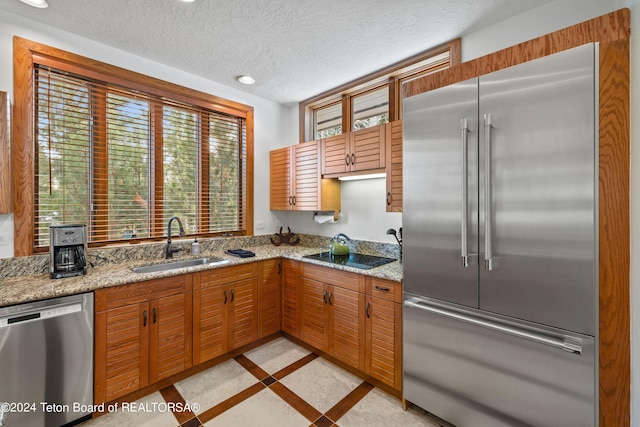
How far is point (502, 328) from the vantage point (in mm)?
1483

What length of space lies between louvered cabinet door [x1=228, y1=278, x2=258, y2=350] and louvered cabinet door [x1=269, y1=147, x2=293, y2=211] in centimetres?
105

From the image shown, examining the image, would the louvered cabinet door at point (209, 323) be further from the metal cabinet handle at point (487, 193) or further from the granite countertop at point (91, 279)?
the metal cabinet handle at point (487, 193)

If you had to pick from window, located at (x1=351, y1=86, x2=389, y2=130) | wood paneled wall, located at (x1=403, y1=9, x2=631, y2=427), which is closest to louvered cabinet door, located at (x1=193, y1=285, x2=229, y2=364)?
window, located at (x1=351, y1=86, x2=389, y2=130)

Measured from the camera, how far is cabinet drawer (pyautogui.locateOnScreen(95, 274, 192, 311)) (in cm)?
184

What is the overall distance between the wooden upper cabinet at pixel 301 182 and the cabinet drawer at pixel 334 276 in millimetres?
683

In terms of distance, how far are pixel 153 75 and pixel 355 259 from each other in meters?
2.53

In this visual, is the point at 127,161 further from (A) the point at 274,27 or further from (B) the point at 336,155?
(B) the point at 336,155

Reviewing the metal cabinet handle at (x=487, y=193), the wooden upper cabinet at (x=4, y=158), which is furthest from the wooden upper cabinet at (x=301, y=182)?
the wooden upper cabinet at (x=4, y=158)

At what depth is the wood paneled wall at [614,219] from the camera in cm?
122

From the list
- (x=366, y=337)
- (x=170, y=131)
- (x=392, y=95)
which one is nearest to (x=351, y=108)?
(x=392, y=95)

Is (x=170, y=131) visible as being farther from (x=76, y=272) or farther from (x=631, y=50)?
(x=631, y=50)

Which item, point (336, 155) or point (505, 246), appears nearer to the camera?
point (505, 246)

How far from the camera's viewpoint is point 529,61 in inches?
55.4

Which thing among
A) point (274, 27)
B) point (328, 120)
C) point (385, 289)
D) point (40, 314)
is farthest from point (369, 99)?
point (40, 314)
